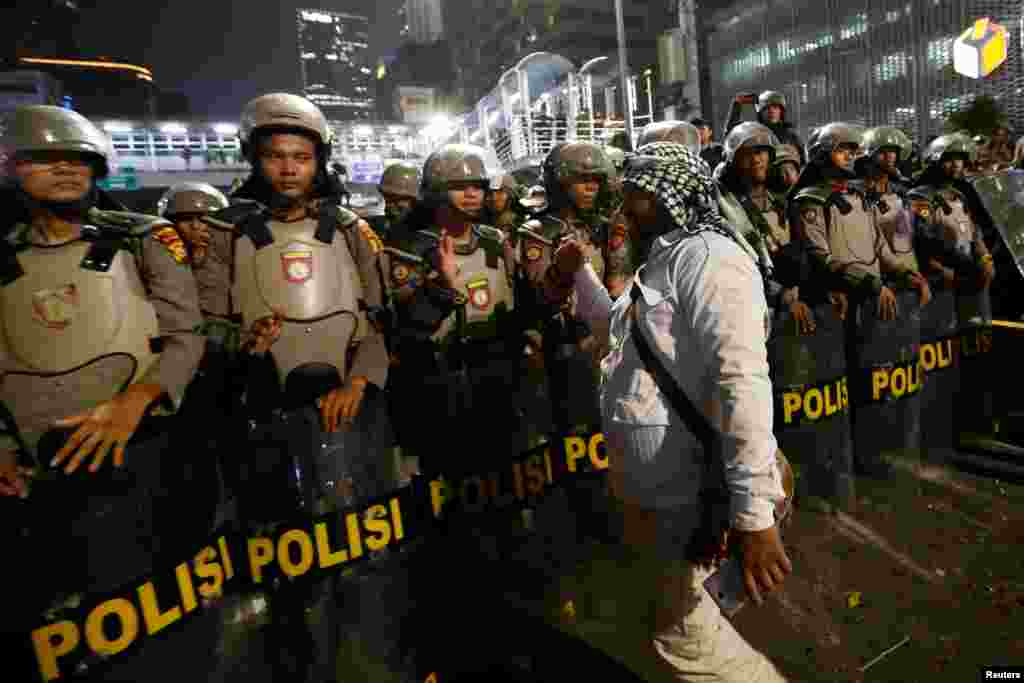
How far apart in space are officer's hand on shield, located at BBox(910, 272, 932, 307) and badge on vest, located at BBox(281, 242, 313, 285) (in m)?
4.50

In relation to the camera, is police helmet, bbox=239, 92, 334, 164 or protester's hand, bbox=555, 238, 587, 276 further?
protester's hand, bbox=555, 238, 587, 276

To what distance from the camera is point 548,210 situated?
4.68 metres

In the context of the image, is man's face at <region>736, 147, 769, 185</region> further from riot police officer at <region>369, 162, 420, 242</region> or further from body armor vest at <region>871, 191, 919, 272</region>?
riot police officer at <region>369, 162, 420, 242</region>

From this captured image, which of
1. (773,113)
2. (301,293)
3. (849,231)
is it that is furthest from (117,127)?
(849,231)

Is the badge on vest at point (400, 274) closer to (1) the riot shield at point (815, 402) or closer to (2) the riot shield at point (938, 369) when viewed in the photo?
(1) the riot shield at point (815, 402)

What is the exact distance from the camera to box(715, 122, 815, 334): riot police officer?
13.9ft

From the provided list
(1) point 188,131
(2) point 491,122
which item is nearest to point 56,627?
(2) point 491,122

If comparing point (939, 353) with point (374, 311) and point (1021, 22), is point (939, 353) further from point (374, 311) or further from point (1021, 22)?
point (1021, 22)

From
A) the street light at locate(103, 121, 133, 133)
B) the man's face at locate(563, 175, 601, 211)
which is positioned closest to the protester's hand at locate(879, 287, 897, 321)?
the man's face at locate(563, 175, 601, 211)

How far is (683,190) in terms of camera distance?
2.10 m

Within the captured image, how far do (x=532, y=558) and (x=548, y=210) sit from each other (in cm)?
259

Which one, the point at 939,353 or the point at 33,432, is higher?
the point at 33,432

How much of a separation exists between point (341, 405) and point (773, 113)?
775 cm

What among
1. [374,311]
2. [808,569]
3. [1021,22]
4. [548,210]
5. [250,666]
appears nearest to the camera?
[250,666]
